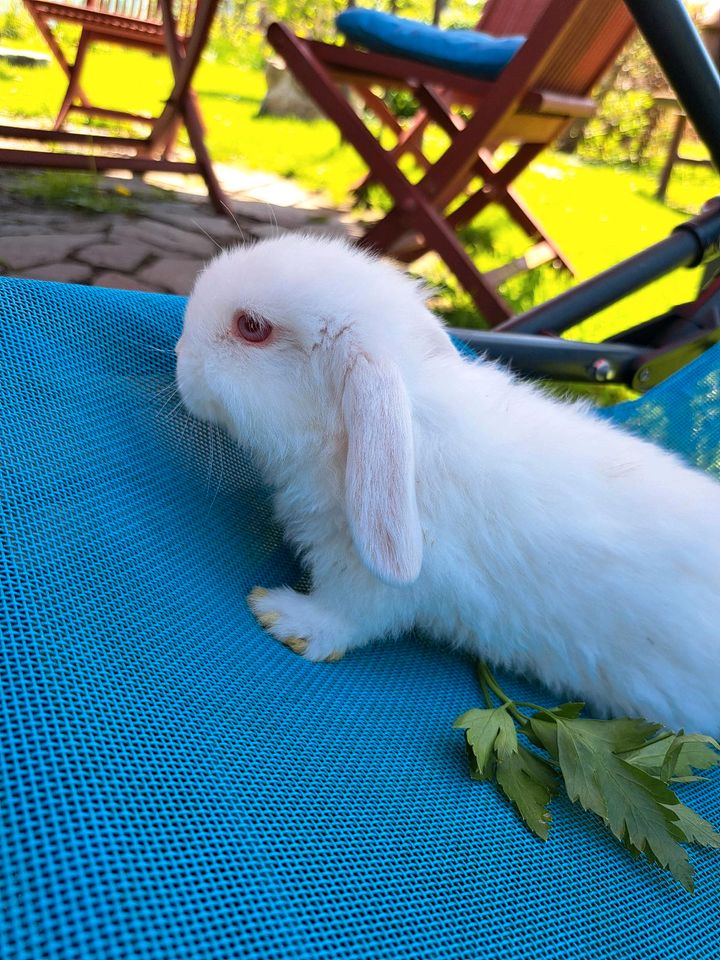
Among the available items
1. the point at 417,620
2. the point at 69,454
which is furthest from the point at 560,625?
the point at 69,454

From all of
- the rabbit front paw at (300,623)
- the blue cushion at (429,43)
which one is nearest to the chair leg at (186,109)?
the blue cushion at (429,43)

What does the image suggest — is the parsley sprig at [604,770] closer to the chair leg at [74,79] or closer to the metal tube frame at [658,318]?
the metal tube frame at [658,318]

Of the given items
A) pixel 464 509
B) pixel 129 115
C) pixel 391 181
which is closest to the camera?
pixel 464 509

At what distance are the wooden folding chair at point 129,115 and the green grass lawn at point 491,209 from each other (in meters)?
0.76

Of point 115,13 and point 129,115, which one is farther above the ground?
point 115,13

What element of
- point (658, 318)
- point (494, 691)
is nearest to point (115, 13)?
point (658, 318)

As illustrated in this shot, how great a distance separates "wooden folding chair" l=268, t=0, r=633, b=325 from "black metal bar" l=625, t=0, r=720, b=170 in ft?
5.04

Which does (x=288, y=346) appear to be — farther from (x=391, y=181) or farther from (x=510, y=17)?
(x=510, y=17)

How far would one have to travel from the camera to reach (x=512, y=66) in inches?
121

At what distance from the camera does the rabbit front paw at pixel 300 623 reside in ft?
3.90

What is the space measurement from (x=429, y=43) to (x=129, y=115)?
2524 millimetres

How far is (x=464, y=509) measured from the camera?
1.19 m

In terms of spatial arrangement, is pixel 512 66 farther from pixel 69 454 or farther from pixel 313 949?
pixel 313 949

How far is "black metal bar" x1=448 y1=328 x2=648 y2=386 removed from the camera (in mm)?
1752
